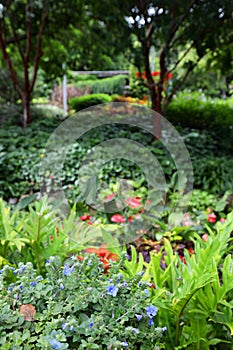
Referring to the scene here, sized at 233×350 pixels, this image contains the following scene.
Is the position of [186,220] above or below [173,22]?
below

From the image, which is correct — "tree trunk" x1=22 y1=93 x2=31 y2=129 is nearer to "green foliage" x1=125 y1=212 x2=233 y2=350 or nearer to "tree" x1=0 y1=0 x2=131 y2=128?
"tree" x1=0 y1=0 x2=131 y2=128

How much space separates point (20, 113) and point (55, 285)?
17.9 ft

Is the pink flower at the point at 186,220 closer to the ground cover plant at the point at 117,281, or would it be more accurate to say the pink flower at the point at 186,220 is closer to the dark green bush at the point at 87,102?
the ground cover plant at the point at 117,281

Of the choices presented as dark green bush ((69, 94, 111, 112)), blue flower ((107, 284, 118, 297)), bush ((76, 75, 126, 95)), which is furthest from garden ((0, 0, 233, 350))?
bush ((76, 75, 126, 95))

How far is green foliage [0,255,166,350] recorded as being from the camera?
1.17m

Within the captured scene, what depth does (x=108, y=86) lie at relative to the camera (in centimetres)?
1540

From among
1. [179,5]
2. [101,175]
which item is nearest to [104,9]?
[179,5]

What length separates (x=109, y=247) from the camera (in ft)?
6.75

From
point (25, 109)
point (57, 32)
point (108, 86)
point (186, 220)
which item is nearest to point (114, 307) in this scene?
point (186, 220)

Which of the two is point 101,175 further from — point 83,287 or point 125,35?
point 83,287

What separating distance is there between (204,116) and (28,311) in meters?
5.11

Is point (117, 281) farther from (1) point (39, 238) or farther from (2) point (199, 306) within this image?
(1) point (39, 238)

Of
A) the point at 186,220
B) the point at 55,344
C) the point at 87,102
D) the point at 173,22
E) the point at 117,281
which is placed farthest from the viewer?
the point at 87,102

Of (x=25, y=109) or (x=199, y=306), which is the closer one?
(x=199, y=306)
